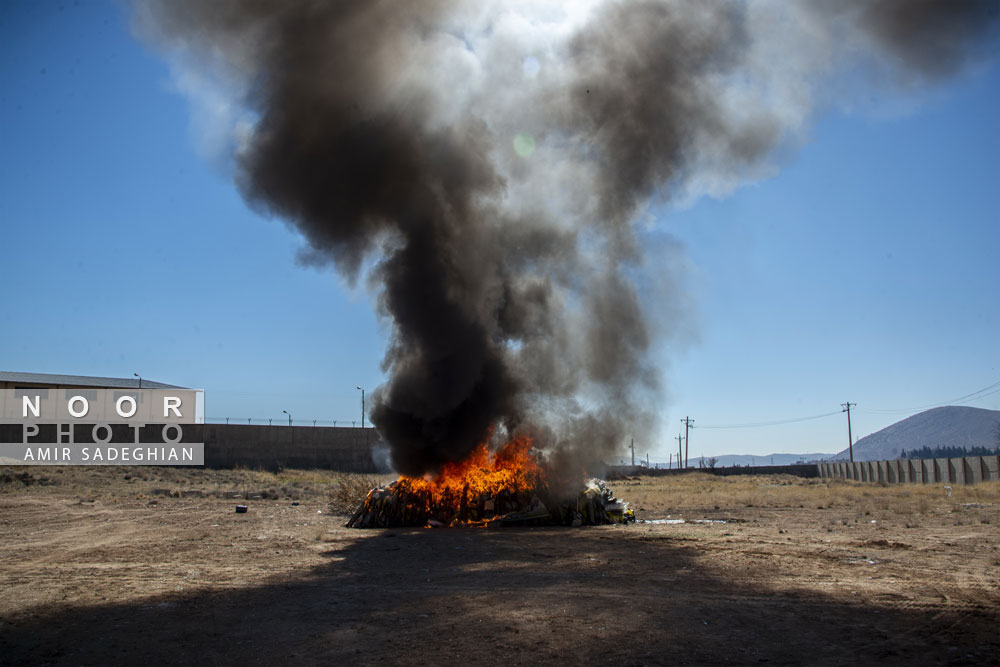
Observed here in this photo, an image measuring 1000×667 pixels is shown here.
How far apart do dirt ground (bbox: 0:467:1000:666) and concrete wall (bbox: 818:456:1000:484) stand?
3666 cm

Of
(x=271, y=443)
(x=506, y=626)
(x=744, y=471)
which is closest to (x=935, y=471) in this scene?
(x=744, y=471)

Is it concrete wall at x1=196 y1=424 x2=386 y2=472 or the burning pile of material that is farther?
concrete wall at x1=196 y1=424 x2=386 y2=472

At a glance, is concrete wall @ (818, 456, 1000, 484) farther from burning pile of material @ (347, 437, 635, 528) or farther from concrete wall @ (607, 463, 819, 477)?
burning pile of material @ (347, 437, 635, 528)

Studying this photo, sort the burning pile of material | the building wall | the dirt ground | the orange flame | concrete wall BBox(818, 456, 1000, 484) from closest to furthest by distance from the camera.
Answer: the dirt ground
the burning pile of material
the orange flame
concrete wall BBox(818, 456, 1000, 484)
the building wall

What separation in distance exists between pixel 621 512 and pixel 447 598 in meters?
13.7

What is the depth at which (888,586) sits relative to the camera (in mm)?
11203

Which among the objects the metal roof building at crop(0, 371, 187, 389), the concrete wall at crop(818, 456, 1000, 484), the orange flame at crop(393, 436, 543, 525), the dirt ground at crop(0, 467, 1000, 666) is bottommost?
the concrete wall at crop(818, 456, 1000, 484)

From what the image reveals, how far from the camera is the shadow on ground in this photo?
307 inches

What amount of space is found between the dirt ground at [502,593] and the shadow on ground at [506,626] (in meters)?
0.04

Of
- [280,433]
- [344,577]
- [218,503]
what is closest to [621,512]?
[344,577]

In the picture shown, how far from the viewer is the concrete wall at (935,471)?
52.2 m

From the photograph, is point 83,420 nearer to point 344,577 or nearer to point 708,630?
point 344,577

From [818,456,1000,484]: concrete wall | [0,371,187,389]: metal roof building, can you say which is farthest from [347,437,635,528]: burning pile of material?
[0,371,187,389]: metal roof building

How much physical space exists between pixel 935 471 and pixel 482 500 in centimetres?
5097
